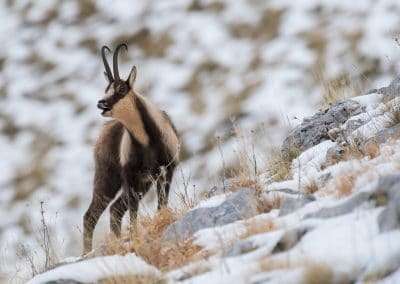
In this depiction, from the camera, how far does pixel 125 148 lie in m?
7.86

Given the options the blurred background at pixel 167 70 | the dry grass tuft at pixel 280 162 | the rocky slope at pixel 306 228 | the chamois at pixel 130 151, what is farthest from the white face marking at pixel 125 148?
the blurred background at pixel 167 70

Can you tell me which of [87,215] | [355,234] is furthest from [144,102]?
[355,234]

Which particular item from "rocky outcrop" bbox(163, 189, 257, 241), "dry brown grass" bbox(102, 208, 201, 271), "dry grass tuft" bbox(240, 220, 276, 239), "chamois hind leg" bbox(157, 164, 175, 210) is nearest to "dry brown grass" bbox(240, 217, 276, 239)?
"dry grass tuft" bbox(240, 220, 276, 239)

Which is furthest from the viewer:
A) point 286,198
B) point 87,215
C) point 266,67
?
point 266,67

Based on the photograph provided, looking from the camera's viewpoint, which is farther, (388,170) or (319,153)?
(319,153)

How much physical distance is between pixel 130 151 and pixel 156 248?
270 cm

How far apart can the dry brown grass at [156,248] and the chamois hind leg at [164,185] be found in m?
→ 1.14

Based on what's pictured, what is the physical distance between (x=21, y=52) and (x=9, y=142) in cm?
433

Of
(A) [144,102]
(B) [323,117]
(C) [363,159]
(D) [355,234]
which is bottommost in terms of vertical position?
(D) [355,234]

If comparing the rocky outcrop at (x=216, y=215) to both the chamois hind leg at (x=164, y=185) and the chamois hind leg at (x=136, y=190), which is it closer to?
the chamois hind leg at (x=164, y=185)

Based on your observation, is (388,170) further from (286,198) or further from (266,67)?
(266,67)

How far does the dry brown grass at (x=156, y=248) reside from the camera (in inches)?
194

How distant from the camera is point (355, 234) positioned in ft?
13.2

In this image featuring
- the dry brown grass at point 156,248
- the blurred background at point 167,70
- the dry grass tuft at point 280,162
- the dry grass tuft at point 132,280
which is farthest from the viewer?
the blurred background at point 167,70
